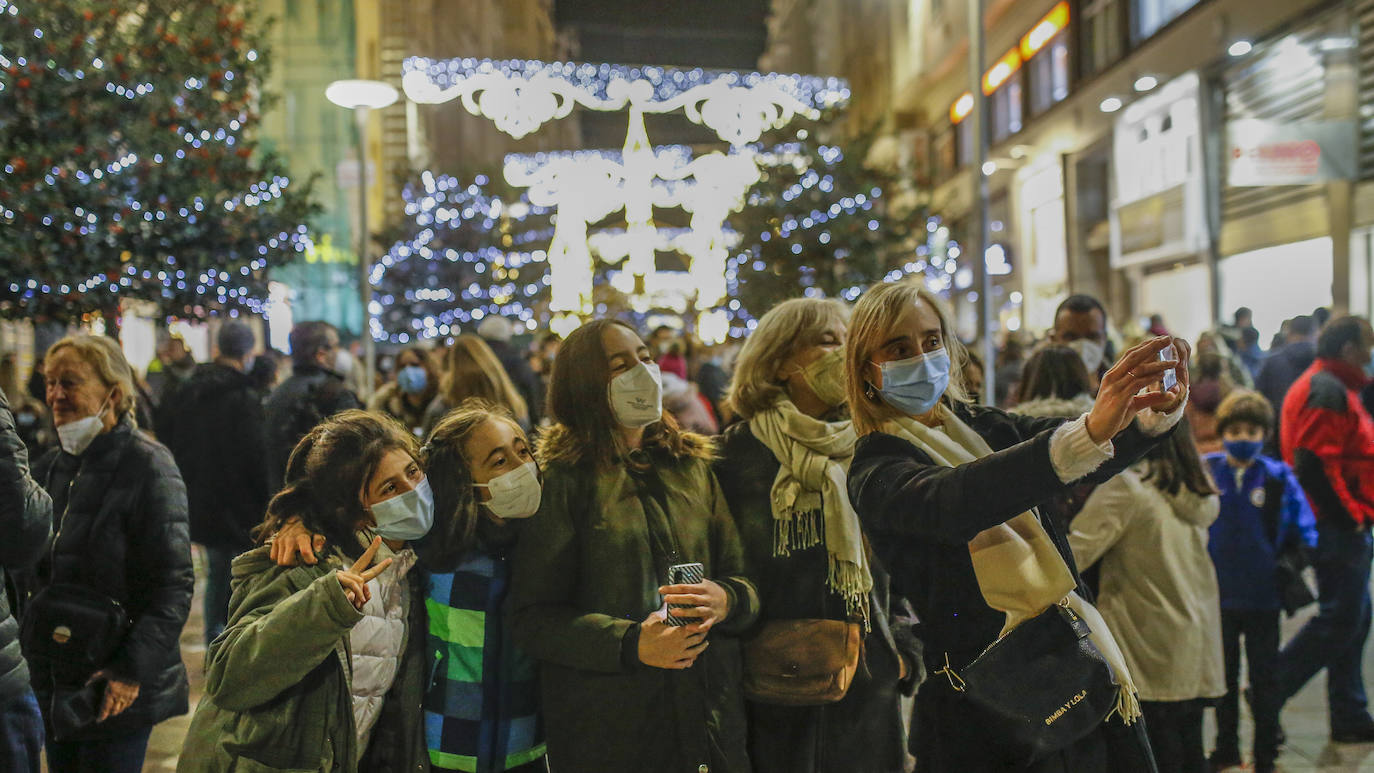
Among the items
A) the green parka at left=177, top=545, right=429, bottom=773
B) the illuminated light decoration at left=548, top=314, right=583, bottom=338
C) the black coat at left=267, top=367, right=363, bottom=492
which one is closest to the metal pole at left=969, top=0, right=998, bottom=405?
the black coat at left=267, top=367, right=363, bottom=492

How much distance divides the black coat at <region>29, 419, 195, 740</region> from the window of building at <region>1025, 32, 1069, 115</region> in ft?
79.7

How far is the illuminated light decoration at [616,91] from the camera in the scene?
20578 mm

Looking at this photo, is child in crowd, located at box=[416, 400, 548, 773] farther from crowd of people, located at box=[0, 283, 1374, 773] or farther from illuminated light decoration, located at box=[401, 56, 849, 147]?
illuminated light decoration, located at box=[401, 56, 849, 147]

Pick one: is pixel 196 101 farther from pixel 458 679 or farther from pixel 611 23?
pixel 611 23

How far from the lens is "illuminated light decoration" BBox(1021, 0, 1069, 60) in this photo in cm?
2492

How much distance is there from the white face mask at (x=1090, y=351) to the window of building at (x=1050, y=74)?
2091 cm

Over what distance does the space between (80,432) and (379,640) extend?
157 cm

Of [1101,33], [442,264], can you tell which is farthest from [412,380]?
[442,264]

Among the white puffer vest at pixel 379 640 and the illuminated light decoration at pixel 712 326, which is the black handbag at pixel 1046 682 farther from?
the illuminated light decoration at pixel 712 326

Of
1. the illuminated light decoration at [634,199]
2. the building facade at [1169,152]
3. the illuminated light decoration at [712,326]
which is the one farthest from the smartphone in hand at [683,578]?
the illuminated light decoration at [712,326]

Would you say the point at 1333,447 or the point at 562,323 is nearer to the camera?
the point at 1333,447

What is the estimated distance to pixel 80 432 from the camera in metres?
3.86

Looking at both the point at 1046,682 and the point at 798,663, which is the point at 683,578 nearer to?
the point at 798,663

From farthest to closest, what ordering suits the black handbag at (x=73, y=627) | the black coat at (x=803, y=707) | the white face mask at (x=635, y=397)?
the black handbag at (x=73, y=627) < the black coat at (x=803, y=707) < the white face mask at (x=635, y=397)
